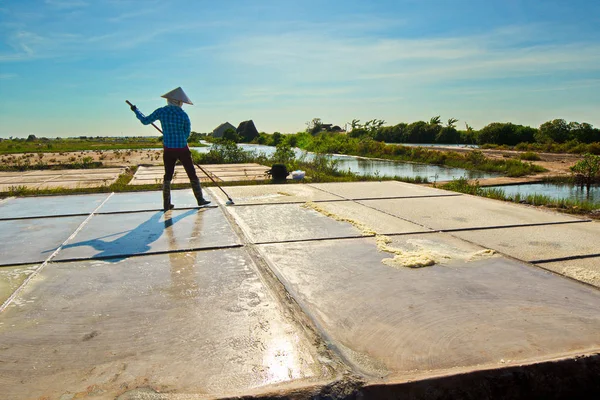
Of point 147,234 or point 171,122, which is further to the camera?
point 171,122

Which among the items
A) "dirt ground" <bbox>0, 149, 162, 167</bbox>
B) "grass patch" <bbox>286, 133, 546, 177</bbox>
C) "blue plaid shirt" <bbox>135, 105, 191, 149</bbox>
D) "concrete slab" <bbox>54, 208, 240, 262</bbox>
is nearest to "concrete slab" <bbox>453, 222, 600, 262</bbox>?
"concrete slab" <bbox>54, 208, 240, 262</bbox>

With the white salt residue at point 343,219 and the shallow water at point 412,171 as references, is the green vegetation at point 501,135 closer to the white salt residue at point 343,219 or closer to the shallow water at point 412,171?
the shallow water at point 412,171

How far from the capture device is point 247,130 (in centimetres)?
7006

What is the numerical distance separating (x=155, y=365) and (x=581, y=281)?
2.79m

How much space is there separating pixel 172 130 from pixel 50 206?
215cm

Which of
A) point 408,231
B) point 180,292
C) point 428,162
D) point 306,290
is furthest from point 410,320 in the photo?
point 428,162

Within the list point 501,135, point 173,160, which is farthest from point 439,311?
point 501,135

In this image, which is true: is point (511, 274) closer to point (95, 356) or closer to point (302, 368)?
point (302, 368)

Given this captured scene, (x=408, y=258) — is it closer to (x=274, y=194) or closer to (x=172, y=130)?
(x=172, y=130)

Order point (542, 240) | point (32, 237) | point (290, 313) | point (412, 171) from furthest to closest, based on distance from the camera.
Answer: point (412, 171), point (32, 237), point (542, 240), point (290, 313)

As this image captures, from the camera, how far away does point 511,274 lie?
324 cm

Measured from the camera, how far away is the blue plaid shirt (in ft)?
19.7

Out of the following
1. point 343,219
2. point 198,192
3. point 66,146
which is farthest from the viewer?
point 66,146

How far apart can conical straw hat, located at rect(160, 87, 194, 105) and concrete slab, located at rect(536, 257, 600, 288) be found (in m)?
4.75
